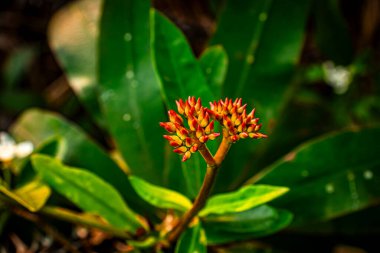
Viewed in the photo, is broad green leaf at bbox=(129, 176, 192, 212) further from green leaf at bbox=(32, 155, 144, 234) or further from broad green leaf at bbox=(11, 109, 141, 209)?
broad green leaf at bbox=(11, 109, 141, 209)

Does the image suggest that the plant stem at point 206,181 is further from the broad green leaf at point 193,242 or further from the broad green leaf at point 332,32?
the broad green leaf at point 332,32

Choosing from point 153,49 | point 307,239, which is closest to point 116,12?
point 153,49

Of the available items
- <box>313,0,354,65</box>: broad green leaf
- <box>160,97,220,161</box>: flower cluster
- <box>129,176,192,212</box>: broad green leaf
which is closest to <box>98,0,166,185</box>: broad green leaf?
<box>129,176,192,212</box>: broad green leaf

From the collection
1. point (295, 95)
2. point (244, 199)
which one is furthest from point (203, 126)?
point (295, 95)

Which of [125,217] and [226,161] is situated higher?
[226,161]

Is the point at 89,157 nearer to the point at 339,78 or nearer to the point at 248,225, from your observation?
the point at 248,225

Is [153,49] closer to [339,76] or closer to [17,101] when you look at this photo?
[339,76]

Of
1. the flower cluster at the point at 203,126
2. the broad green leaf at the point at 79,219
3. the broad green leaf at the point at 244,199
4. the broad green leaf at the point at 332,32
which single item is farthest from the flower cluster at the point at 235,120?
the broad green leaf at the point at 332,32
